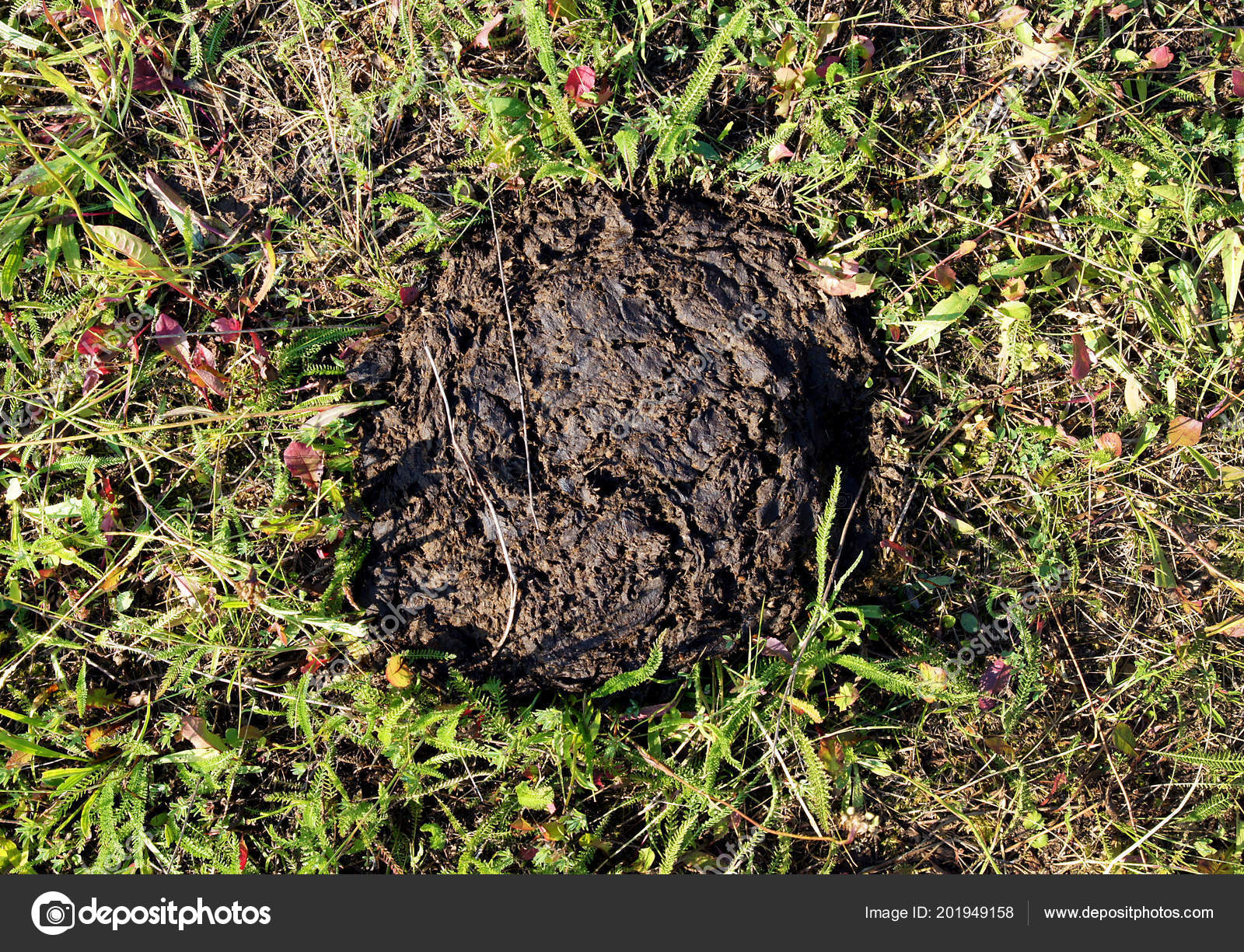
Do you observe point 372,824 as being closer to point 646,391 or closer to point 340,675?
point 340,675

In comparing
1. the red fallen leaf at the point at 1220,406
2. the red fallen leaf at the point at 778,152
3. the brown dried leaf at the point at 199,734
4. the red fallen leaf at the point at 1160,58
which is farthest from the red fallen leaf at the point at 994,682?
the brown dried leaf at the point at 199,734

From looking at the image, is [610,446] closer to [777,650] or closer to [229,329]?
[777,650]

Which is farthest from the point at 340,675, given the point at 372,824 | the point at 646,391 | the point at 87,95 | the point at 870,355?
the point at 87,95

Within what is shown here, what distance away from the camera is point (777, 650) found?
7.67 ft

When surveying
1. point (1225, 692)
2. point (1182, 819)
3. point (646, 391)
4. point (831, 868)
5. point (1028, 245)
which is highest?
point (1028, 245)

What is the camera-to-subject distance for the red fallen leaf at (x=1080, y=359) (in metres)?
2.49

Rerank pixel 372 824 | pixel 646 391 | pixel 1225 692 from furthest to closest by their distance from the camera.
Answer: pixel 1225 692 < pixel 372 824 < pixel 646 391

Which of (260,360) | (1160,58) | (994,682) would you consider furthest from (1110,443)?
(260,360)

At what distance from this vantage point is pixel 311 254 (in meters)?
2.51

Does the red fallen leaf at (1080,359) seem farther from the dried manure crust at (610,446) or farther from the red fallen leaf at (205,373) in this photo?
the red fallen leaf at (205,373)

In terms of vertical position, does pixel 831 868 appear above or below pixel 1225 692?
below

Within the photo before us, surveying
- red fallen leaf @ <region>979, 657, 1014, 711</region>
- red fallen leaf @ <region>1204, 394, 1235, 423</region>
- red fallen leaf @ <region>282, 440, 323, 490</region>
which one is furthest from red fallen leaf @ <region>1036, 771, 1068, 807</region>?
red fallen leaf @ <region>282, 440, 323, 490</region>

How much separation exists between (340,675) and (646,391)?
4.55 ft

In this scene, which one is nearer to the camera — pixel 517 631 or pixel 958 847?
pixel 517 631
